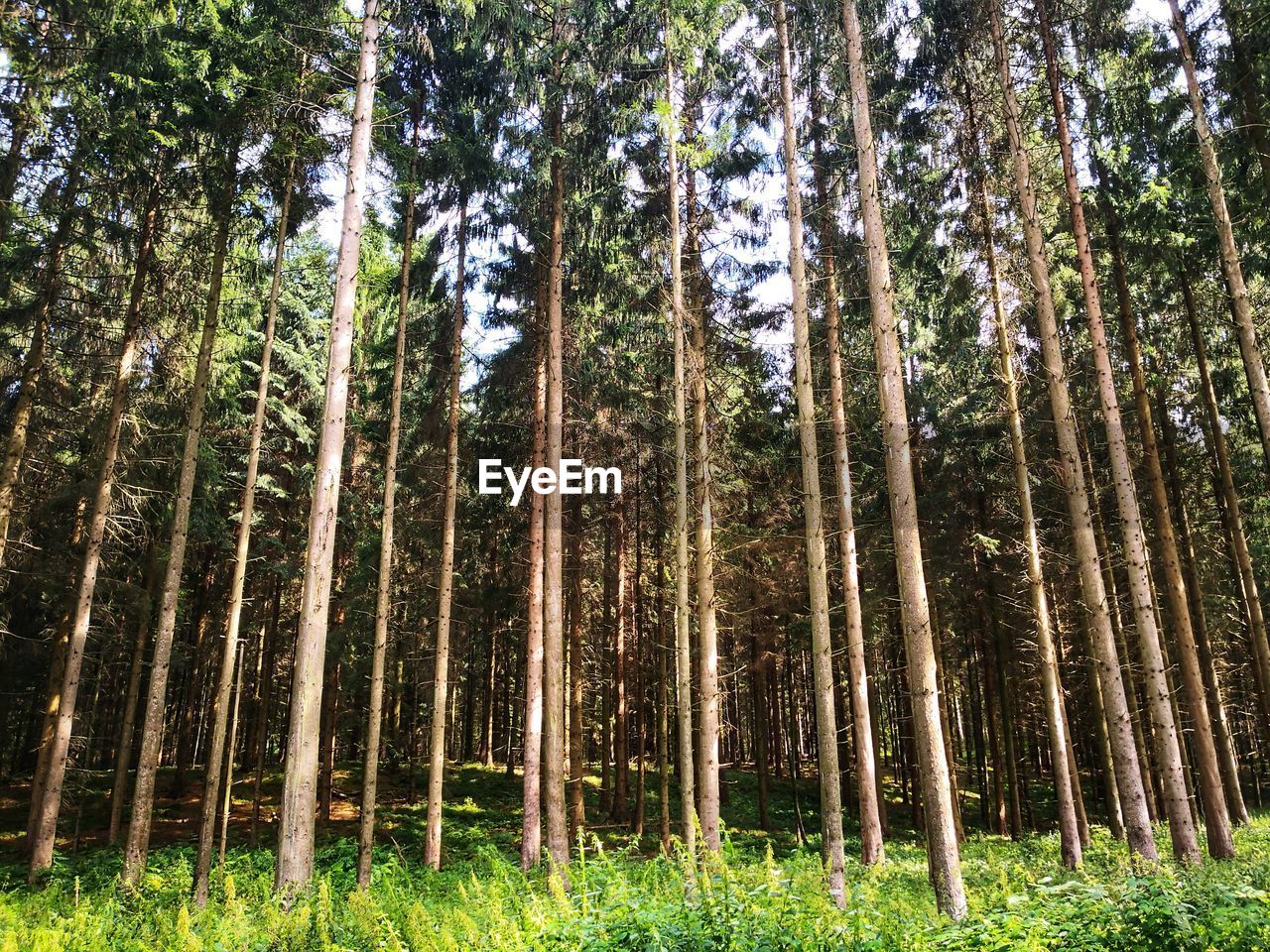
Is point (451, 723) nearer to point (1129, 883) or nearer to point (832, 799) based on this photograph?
point (832, 799)

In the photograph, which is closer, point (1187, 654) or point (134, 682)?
point (1187, 654)

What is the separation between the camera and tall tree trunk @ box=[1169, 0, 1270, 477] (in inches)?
390

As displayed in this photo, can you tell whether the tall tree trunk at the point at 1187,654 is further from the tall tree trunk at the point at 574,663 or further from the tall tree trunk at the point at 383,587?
the tall tree trunk at the point at 383,587

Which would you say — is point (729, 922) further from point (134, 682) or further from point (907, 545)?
point (134, 682)

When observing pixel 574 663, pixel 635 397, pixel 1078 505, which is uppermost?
pixel 635 397

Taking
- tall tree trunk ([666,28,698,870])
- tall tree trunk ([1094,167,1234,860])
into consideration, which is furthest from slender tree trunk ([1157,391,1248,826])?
tall tree trunk ([666,28,698,870])

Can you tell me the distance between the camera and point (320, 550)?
898cm

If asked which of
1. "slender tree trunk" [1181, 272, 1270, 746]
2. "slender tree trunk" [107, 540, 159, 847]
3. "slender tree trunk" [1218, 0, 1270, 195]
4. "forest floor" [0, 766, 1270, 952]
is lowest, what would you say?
"forest floor" [0, 766, 1270, 952]

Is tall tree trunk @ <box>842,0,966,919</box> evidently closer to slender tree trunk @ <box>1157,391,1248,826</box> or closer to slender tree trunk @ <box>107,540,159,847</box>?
slender tree trunk @ <box>1157,391,1248,826</box>

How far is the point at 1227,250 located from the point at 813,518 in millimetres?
6979

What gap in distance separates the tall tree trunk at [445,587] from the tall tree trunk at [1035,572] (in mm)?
10218

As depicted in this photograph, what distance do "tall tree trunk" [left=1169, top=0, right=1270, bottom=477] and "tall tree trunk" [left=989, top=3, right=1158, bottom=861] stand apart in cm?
220

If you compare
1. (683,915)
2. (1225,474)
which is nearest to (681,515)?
(683,915)

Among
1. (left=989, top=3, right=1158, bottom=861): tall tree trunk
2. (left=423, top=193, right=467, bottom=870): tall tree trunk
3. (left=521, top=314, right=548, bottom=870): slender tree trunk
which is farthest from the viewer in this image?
(left=423, top=193, right=467, bottom=870): tall tree trunk
